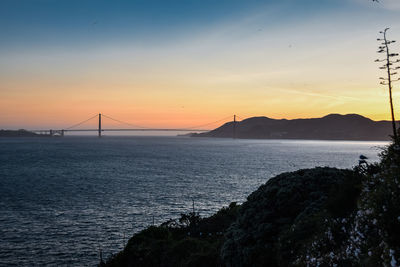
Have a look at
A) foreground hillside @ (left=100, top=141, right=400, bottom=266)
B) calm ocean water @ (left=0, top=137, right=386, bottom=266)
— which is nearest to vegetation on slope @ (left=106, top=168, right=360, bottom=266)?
foreground hillside @ (left=100, top=141, right=400, bottom=266)

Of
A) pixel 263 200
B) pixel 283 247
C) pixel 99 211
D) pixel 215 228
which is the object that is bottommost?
pixel 99 211

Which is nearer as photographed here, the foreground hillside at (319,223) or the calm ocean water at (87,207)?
the foreground hillside at (319,223)

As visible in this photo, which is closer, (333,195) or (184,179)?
(333,195)

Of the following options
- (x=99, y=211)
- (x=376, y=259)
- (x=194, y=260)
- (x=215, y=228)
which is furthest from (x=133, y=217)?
(x=376, y=259)

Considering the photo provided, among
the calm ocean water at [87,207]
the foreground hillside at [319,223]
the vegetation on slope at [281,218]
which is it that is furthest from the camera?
the calm ocean water at [87,207]

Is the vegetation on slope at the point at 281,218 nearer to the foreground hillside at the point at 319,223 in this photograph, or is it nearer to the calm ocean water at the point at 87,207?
the foreground hillside at the point at 319,223

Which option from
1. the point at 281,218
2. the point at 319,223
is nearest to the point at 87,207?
the point at 281,218

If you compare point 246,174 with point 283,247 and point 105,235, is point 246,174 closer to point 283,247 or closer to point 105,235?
point 105,235

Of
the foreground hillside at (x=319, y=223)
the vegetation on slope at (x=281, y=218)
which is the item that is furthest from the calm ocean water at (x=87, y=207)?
the foreground hillside at (x=319, y=223)

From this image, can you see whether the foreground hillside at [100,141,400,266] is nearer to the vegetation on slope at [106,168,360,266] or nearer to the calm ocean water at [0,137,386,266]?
the vegetation on slope at [106,168,360,266]

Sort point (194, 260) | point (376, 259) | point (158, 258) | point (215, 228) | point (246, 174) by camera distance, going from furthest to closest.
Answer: point (246, 174)
point (215, 228)
point (158, 258)
point (194, 260)
point (376, 259)
